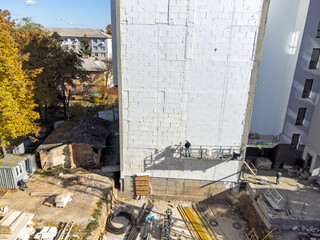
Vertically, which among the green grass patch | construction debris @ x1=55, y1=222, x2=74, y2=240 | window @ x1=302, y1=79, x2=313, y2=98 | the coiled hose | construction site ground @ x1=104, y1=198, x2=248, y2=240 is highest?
window @ x1=302, y1=79, x2=313, y2=98

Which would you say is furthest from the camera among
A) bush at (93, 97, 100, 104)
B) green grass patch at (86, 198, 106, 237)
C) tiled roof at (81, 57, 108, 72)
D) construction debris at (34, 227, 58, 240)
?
tiled roof at (81, 57, 108, 72)

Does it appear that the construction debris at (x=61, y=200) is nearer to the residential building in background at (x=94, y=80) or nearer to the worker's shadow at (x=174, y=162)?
the worker's shadow at (x=174, y=162)

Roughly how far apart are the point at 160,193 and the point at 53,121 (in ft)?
60.3

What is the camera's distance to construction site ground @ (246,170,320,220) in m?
15.2

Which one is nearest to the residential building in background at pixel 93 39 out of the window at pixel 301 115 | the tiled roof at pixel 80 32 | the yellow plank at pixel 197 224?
the tiled roof at pixel 80 32

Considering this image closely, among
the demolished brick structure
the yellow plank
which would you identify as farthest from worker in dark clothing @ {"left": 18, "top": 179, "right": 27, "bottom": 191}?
the yellow plank

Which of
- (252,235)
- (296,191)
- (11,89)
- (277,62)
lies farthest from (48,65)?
(296,191)

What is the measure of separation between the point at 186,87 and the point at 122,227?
11.5m

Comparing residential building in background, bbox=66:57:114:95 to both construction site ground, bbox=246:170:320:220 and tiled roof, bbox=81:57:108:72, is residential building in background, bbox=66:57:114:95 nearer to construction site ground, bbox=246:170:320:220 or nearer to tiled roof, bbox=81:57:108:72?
tiled roof, bbox=81:57:108:72

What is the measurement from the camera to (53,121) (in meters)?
28.4

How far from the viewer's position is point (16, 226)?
12.8 meters

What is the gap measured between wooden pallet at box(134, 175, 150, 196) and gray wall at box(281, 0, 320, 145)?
13194 mm

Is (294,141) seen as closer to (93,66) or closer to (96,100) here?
(96,100)

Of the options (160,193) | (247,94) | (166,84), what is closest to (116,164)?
(160,193)
